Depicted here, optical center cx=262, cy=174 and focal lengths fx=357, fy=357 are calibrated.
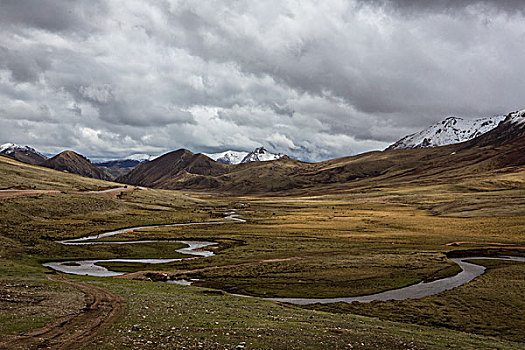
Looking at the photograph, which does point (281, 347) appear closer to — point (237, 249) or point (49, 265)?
point (49, 265)

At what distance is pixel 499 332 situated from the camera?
34281 millimetres

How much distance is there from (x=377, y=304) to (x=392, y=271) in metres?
19.5

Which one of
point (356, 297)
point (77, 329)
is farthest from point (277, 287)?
point (77, 329)

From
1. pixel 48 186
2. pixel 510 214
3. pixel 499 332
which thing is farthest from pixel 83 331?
pixel 48 186

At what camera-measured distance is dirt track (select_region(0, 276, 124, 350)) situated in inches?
755

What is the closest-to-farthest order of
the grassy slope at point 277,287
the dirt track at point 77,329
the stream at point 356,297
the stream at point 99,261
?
the dirt track at point 77,329 < the grassy slope at point 277,287 < the stream at point 356,297 < the stream at point 99,261

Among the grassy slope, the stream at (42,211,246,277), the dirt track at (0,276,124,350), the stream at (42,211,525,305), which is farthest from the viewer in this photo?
the stream at (42,211,246,277)

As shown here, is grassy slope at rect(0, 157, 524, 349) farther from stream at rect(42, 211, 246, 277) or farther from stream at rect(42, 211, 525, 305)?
stream at rect(42, 211, 246, 277)

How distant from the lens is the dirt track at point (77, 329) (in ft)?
62.9

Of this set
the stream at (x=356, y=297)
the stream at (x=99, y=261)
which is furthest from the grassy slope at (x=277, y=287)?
the stream at (x=99, y=261)

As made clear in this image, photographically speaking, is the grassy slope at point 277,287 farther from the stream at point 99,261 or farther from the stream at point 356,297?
the stream at point 99,261

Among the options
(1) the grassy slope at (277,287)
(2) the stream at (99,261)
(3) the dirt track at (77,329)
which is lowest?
(2) the stream at (99,261)

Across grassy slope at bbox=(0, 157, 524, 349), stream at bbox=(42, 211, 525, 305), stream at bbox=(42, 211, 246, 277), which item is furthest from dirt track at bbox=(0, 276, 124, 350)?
stream at bbox=(42, 211, 246, 277)

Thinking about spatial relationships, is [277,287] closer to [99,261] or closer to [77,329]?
[77,329]
